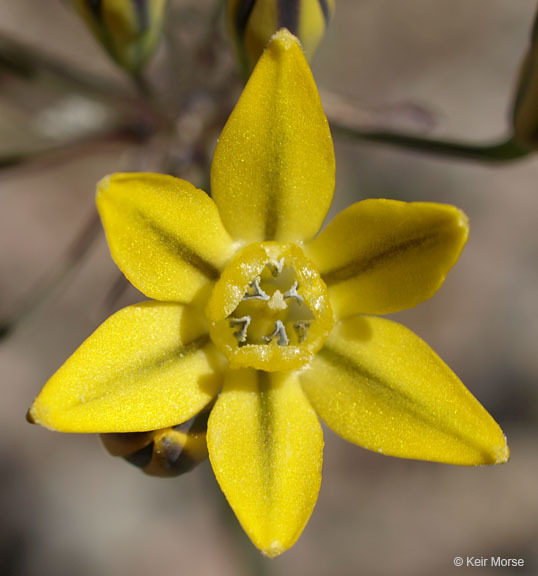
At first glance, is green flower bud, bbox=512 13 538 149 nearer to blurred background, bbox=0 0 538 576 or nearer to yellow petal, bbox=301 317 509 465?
yellow petal, bbox=301 317 509 465

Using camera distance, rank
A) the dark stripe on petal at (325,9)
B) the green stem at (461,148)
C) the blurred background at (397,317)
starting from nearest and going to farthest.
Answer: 1. the dark stripe on petal at (325,9)
2. the green stem at (461,148)
3. the blurred background at (397,317)

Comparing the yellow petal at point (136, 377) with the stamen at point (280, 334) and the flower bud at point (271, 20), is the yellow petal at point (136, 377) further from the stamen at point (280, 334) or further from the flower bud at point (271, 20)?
the flower bud at point (271, 20)

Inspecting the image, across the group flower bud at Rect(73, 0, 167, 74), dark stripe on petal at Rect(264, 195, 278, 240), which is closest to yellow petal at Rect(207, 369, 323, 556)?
dark stripe on petal at Rect(264, 195, 278, 240)

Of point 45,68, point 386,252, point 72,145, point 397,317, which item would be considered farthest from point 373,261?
point 397,317

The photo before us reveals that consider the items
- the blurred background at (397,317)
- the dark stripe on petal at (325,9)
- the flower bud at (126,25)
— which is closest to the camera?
the dark stripe on petal at (325,9)

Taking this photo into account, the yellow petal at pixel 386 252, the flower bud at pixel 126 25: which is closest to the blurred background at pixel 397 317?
the flower bud at pixel 126 25

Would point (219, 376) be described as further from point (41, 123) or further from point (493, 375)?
point (493, 375)

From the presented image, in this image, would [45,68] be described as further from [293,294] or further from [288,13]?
[293,294]
